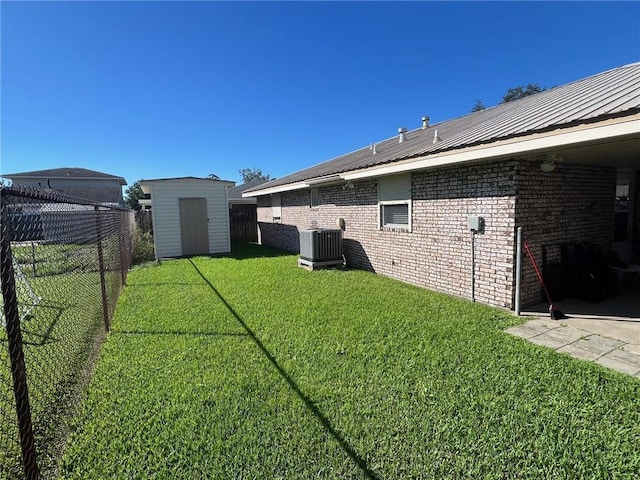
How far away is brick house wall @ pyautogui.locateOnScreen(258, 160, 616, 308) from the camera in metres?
5.34

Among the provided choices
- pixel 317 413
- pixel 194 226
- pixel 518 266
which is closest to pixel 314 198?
pixel 194 226

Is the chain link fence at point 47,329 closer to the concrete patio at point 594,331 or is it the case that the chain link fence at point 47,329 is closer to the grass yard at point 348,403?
the grass yard at point 348,403

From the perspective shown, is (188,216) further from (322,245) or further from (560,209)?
(560,209)

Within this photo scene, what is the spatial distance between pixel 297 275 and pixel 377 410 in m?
5.96

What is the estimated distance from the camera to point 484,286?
576cm

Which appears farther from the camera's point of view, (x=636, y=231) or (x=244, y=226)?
(x=244, y=226)

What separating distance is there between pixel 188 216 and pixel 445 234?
10016mm

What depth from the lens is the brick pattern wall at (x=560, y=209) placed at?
17.5ft

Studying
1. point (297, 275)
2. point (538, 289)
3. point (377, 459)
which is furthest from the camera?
point (297, 275)

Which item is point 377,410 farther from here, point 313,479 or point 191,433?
point 191,433

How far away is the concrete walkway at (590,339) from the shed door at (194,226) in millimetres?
11452

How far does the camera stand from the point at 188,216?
510 inches

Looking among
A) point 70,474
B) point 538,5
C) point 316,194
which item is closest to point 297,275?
point 316,194

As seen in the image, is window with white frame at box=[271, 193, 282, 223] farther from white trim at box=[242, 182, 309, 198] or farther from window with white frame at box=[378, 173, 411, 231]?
window with white frame at box=[378, 173, 411, 231]
